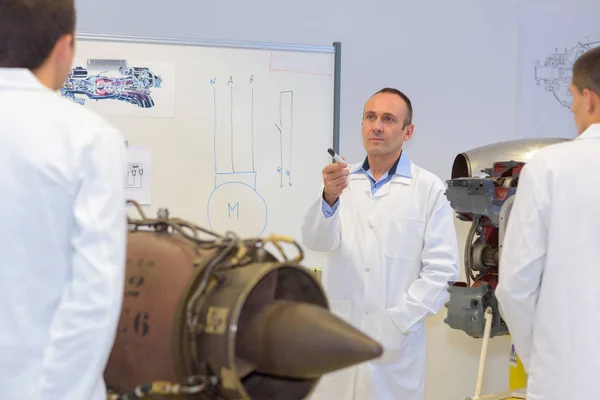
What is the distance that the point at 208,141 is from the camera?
2.55 meters

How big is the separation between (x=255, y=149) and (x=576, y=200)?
52.9 inches

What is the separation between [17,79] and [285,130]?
1.65 m

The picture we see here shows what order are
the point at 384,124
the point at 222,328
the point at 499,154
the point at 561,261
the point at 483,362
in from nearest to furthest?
1. the point at 222,328
2. the point at 561,261
3. the point at 483,362
4. the point at 499,154
5. the point at 384,124

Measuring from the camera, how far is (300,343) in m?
0.91

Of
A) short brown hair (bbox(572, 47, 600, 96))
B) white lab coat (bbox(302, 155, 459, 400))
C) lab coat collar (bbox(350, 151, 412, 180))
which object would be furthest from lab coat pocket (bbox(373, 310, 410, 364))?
short brown hair (bbox(572, 47, 600, 96))

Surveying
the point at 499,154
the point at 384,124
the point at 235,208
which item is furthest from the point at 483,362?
the point at 235,208

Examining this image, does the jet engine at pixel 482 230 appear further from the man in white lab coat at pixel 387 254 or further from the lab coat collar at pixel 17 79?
the lab coat collar at pixel 17 79

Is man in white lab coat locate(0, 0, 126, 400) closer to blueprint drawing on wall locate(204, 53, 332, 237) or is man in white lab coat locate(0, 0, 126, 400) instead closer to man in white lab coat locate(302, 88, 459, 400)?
man in white lab coat locate(302, 88, 459, 400)

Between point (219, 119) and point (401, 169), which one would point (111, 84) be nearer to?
point (219, 119)

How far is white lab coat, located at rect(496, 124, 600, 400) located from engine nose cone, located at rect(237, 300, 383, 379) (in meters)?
0.84

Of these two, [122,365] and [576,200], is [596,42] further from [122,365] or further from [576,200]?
[122,365]

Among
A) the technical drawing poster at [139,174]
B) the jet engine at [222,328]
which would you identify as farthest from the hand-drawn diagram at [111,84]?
the jet engine at [222,328]

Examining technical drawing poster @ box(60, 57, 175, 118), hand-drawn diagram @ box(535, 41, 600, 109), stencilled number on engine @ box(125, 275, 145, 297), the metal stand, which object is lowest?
the metal stand

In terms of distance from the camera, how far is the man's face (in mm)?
2230
